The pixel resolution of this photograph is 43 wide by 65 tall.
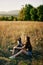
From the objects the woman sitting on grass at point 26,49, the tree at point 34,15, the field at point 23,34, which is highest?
the tree at point 34,15

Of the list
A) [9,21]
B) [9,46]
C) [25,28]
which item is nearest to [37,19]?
→ [25,28]

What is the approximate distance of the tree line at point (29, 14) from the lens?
4.99 feet

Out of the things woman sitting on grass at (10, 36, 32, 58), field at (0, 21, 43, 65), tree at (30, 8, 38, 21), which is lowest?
woman sitting on grass at (10, 36, 32, 58)

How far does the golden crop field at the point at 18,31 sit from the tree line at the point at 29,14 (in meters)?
0.04

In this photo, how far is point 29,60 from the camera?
4.89ft

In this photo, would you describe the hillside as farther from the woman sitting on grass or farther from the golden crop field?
the woman sitting on grass

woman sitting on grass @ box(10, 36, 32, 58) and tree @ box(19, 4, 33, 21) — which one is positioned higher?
tree @ box(19, 4, 33, 21)

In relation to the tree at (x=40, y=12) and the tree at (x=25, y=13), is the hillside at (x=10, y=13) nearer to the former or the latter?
the tree at (x=25, y=13)

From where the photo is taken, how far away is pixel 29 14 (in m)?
1.52

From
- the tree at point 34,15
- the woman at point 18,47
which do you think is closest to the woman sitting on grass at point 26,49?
the woman at point 18,47

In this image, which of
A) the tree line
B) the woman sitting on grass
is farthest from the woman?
the tree line

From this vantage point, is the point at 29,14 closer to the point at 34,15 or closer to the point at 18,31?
the point at 34,15

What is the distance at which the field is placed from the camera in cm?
149

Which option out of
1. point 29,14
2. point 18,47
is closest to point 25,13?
point 29,14
